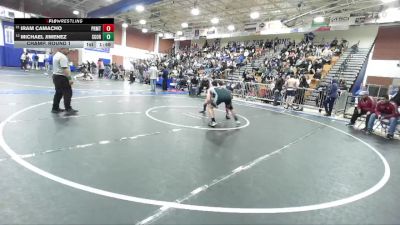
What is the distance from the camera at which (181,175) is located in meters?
3.53

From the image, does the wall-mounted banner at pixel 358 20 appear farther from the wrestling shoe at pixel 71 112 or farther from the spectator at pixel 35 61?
the spectator at pixel 35 61

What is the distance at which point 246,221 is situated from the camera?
2547 mm

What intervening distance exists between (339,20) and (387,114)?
11501 mm

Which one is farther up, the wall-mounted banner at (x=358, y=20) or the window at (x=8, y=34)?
the wall-mounted banner at (x=358, y=20)

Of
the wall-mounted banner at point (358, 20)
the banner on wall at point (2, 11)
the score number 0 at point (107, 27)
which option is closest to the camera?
the score number 0 at point (107, 27)

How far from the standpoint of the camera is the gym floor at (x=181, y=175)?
8.54 ft

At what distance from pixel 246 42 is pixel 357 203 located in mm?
27034

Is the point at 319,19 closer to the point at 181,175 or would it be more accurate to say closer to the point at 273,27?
the point at 273,27

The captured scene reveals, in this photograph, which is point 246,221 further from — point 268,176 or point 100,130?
point 100,130
